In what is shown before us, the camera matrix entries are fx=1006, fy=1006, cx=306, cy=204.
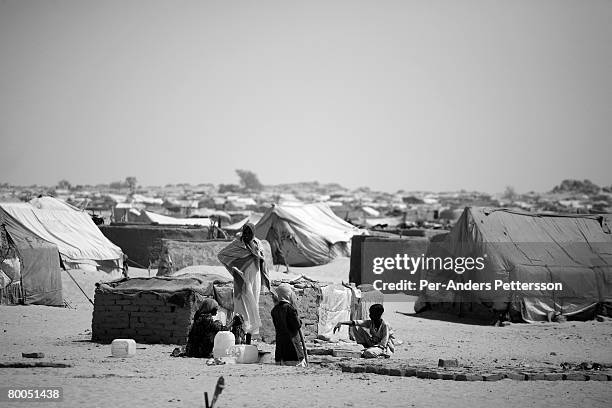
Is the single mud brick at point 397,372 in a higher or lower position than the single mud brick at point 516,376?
lower

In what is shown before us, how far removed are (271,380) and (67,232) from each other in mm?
14025

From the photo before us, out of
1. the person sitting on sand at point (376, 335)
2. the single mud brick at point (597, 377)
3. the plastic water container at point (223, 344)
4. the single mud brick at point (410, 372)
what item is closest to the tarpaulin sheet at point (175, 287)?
the plastic water container at point (223, 344)

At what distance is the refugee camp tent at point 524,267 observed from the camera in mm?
17125

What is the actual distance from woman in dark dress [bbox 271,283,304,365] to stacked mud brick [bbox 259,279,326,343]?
200cm

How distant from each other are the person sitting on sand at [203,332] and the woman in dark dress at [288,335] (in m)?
0.96

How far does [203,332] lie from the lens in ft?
37.1

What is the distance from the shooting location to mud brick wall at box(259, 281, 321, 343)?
12695 mm

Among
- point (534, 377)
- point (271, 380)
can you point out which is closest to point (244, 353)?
point (271, 380)

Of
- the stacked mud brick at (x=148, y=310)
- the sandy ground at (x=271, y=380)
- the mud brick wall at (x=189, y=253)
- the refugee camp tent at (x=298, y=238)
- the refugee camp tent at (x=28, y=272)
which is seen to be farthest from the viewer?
the refugee camp tent at (x=298, y=238)

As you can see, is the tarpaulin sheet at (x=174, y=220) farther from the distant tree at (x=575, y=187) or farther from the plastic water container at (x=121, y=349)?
the distant tree at (x=575, y=187)

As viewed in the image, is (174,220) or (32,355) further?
(174,220)

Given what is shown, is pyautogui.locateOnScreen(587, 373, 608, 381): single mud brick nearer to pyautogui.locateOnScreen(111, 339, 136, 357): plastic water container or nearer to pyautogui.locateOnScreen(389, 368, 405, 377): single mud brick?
pyautogui.locateOnScreen(389, 368, 405, 377): single mud brick

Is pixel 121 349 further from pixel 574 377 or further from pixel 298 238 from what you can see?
pixel 298 238

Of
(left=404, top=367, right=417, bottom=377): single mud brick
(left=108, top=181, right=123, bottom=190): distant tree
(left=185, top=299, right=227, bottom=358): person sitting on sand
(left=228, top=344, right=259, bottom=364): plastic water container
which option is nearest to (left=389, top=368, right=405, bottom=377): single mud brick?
(left=404, top=367, right=417, bottom=377): single mud brick
